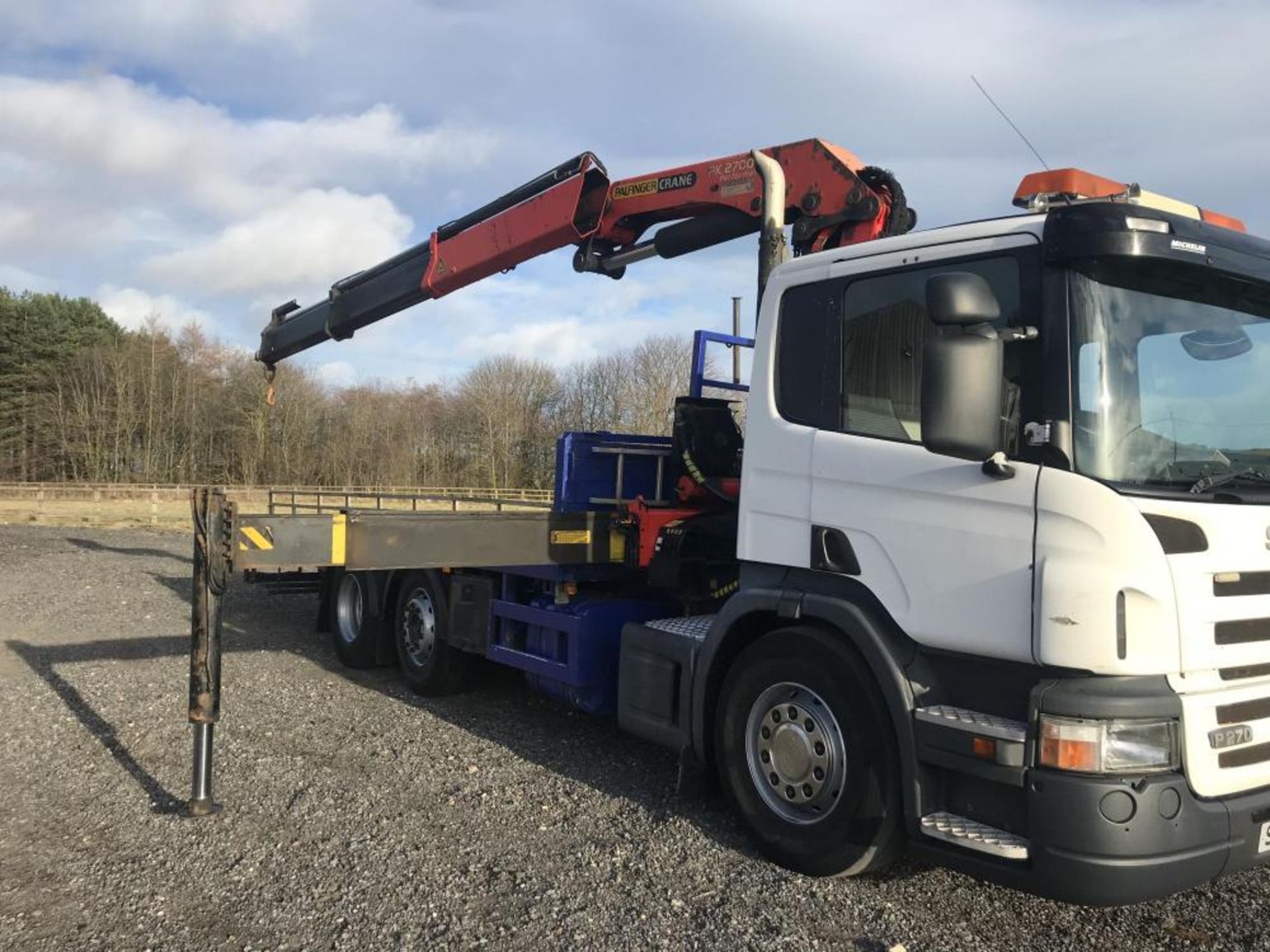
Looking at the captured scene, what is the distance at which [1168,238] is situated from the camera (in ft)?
10.6

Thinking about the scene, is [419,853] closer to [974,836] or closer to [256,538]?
[256,538]

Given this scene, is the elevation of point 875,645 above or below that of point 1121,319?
below

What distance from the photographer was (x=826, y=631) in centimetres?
405

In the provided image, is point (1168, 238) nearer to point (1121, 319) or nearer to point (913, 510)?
point (1121, 319)

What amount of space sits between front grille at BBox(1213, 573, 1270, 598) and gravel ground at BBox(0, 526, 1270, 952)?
142 centimetres

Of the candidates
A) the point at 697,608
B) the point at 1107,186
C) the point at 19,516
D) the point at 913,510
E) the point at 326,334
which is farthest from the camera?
the point at 19,516

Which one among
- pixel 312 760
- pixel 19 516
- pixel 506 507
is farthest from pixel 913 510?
pixel 19 516

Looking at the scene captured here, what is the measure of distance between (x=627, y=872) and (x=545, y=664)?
2032mm

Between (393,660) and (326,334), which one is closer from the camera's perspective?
(393,660)

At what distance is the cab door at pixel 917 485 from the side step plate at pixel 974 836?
610 mm

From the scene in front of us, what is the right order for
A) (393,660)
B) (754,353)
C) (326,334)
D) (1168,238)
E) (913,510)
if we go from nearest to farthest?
(1168,238) < (913,510) < (754,353) < (393,660) < (326,334)

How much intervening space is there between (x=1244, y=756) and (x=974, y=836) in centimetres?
96

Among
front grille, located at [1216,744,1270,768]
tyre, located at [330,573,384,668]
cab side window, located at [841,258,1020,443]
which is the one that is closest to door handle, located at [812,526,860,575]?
cab side window, located at [841,258,1020,443]

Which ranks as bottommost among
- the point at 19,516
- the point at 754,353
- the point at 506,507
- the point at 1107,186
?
the point at 19,516
